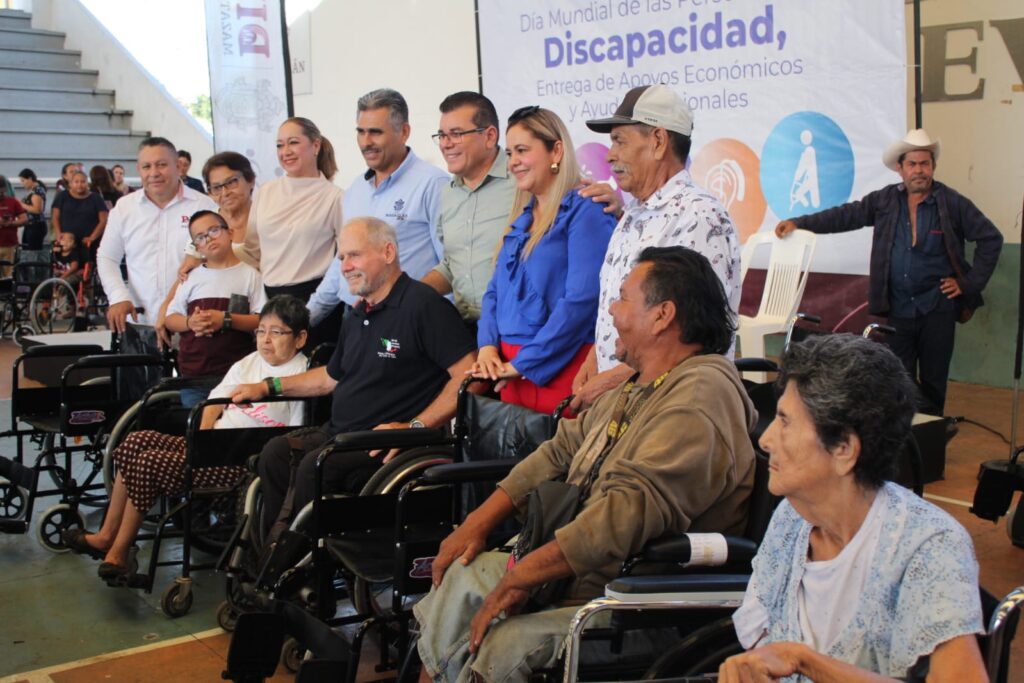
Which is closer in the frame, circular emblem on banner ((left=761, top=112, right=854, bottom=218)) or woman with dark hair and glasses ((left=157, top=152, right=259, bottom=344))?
woman with dark hair and glasses ((left=157, top=152, right=259, bottom=344))

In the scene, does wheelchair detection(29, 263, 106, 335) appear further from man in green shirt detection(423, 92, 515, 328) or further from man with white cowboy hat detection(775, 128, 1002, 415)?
man with white cowboy hat detection(775, 128, 1002, 415)

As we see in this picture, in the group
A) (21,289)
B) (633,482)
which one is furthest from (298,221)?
(21,289)

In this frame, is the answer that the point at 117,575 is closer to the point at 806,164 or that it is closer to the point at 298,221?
the point at 298,221

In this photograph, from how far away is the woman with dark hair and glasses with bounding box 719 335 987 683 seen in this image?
59.0 inches

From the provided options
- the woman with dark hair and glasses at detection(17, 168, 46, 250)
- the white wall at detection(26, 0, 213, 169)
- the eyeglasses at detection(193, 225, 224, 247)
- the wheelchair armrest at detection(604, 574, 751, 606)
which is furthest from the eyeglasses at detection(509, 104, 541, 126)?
the white wall at detection(26, 0, 213, 169)

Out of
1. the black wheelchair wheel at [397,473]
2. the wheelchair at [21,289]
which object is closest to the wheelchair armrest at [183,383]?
the black wheelchair wheel at [397,473]

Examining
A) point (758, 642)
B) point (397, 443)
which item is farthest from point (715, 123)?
point (758, 642)

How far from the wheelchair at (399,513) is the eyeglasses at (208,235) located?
1639mm

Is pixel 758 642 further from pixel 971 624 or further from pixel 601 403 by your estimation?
pixel 601 403

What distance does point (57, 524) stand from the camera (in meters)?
4.47

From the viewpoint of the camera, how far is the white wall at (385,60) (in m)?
8.22

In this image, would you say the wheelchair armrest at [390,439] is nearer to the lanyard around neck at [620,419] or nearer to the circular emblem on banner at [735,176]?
the lanyard around neck at [620,419]

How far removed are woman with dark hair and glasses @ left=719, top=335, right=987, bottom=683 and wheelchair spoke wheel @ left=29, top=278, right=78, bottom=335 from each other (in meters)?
9.76

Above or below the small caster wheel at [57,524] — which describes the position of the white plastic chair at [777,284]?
above
